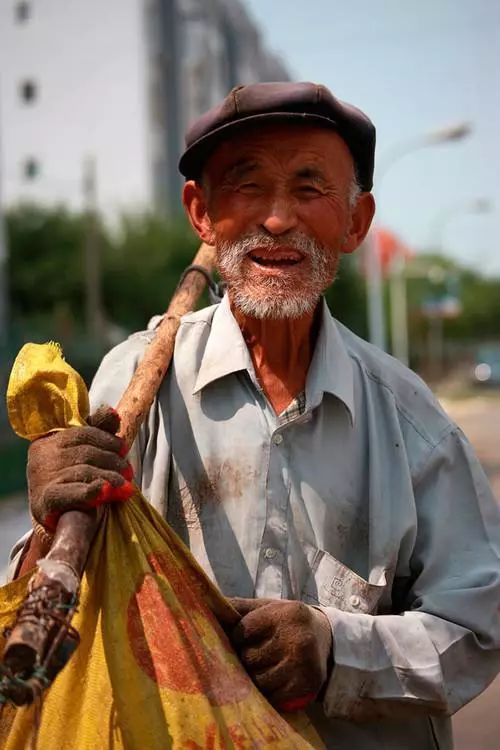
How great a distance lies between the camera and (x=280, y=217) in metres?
1.99

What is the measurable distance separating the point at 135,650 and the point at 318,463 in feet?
1.82

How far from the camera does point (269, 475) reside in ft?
6.64

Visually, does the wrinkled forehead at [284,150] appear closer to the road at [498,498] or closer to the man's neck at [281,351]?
the man's neck at [281,351]

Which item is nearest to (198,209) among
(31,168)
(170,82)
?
(31,168)

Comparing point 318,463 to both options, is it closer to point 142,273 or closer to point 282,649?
point 282,649

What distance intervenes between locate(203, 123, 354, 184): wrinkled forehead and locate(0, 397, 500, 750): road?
12.9 ft

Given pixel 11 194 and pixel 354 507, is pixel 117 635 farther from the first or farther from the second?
pixel 11 194

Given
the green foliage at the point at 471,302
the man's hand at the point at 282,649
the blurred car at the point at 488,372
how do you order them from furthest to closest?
the green foliage at the point at 471,302
the blurred car at the point at 488,372
the man's hand at the point at 282,649

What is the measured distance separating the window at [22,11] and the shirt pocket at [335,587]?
4726cm

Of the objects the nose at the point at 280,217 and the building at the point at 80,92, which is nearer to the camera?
the nose at the point at 280,217

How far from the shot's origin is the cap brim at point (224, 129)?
6.40 ft

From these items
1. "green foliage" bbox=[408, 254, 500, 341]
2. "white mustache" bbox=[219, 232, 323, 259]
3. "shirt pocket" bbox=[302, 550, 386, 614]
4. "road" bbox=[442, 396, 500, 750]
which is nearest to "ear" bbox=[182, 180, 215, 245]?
"white mustache" bbox=[219, 232, 323, 259]

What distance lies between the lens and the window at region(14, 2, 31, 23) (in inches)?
1796

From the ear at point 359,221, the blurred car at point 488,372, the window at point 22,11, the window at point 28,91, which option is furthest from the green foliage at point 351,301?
the ear at point 359,221
